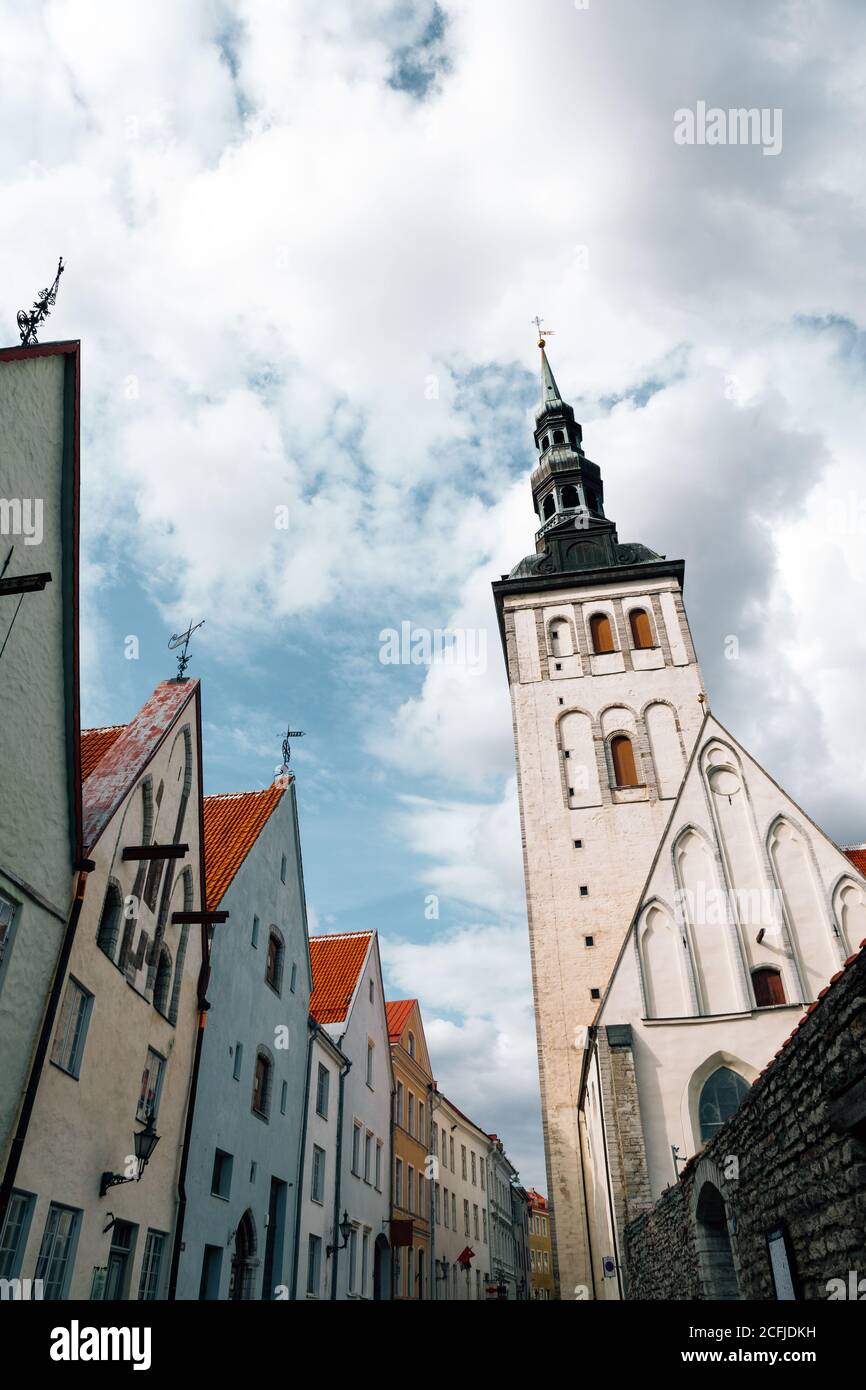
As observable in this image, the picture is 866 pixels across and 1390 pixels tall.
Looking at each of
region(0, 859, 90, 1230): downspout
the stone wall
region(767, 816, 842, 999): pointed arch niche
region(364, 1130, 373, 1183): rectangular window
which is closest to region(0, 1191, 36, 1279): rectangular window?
region(0, 859, 90, 1230): downspout

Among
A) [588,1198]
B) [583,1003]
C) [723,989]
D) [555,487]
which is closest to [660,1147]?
[723,989]

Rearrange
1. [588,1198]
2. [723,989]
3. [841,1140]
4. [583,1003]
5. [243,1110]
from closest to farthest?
[841,1140] < [243,1110] < [723,989] < [588,1198] < [583,1003]

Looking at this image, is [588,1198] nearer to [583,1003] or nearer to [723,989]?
[583,1003]

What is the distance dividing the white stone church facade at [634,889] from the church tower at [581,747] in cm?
7

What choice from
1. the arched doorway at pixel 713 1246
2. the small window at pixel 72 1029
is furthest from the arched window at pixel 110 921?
the arched doorway at pixel 713 1246

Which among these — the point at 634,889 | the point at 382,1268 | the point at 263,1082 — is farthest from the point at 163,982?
the point at 634,889

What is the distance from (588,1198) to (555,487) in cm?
3152

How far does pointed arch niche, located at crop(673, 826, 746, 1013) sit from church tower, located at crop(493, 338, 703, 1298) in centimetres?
608

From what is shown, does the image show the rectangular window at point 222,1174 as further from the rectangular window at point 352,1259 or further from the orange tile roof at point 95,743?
the rectangular window at point 352,1259

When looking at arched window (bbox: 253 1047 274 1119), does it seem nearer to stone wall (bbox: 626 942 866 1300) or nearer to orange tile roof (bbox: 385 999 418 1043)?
stone wall (bbox: 626 942 866 1300)

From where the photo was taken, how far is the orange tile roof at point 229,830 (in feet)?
50.5

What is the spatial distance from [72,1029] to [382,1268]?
20337 mm

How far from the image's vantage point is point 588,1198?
24.2m
